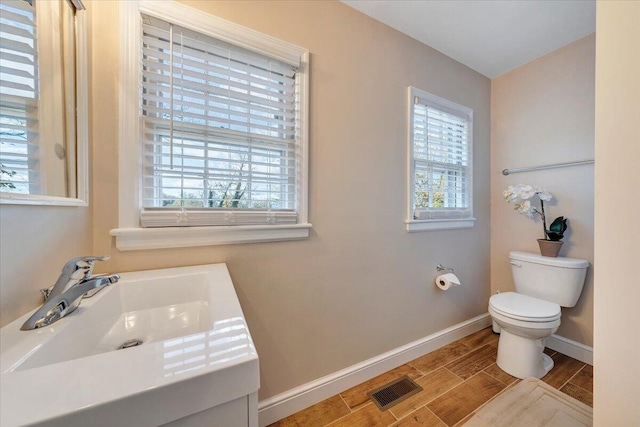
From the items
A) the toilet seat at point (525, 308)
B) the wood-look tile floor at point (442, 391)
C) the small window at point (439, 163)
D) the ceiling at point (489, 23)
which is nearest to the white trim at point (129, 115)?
the ceiling at point (489, 23)

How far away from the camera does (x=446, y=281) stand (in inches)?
69.1

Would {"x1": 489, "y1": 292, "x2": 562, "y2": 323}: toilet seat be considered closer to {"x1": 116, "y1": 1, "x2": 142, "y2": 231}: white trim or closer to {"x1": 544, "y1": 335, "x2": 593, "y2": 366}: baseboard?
{"x1": 544, "y1": 335, "x2": 593, "y2": 366}: baseboard

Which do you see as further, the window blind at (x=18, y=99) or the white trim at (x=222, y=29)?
the white trim at (x=222, y=29)

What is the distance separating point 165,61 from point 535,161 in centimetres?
264

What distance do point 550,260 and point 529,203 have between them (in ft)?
1.45

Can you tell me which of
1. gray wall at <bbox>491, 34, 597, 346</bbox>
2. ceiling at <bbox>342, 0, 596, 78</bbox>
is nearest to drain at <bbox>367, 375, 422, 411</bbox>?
gray wall at <bbox>491, 34, 597, 346</bbox>

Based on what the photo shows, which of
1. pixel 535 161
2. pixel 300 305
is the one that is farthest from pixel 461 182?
pixel 300 305

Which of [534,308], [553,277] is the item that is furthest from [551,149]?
[534,308]

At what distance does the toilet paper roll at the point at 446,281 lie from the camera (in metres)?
1.74

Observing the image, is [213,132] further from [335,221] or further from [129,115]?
[335,221]

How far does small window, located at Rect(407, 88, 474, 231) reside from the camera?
1.70 metres

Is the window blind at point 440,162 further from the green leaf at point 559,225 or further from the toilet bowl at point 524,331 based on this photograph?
the toilet bowl at point 524,331

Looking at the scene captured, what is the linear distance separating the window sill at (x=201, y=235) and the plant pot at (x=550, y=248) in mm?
1811

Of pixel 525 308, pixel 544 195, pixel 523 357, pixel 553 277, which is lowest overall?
pixel 523 357
